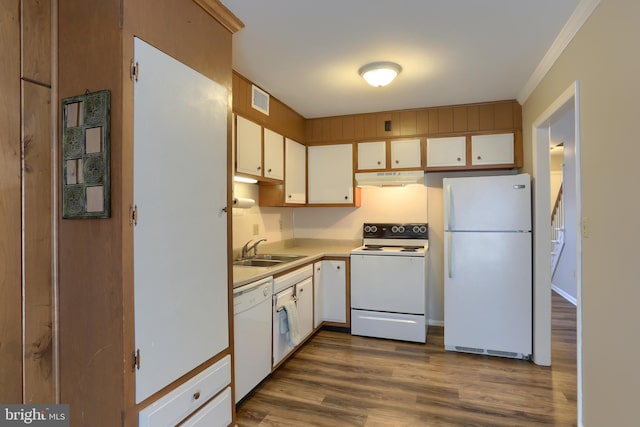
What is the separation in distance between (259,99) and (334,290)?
204cm

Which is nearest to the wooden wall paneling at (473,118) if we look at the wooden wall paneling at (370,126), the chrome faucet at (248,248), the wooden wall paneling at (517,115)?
the wooden wall paneling at (517,115)

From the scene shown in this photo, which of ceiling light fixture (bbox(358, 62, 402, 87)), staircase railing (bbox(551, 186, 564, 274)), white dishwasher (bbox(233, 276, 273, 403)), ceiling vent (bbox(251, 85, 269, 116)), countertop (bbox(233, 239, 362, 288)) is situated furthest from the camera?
staircase railing (bbox(551, 186, 564, 274))

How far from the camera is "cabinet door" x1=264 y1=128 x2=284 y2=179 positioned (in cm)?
312

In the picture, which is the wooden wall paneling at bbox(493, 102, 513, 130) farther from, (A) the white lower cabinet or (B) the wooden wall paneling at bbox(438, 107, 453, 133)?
(A) the white lower cabinet

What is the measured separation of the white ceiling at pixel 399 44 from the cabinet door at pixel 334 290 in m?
1.72

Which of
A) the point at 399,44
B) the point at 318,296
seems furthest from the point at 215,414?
the point at 399,44

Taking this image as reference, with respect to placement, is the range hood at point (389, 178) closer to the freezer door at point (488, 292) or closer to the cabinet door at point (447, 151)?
the cabinet door at point (447, 151)

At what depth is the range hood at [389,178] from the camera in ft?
12.1

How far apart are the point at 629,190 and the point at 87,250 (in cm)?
225

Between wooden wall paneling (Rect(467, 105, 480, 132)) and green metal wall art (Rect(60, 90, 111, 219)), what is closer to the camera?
green metal wall art (Rect(60, 90, 111, 219))

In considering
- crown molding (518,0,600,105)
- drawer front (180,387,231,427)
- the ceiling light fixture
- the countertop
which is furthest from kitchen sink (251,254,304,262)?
crown molding (518,0,600,105)

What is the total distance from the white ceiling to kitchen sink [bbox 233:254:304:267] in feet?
5.04

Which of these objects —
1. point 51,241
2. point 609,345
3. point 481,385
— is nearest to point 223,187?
point 51,241

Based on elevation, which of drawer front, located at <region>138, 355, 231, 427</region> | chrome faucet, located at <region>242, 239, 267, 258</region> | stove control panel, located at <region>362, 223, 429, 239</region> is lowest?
drawer front, located at <region>138, 355, 231, 427</region>
